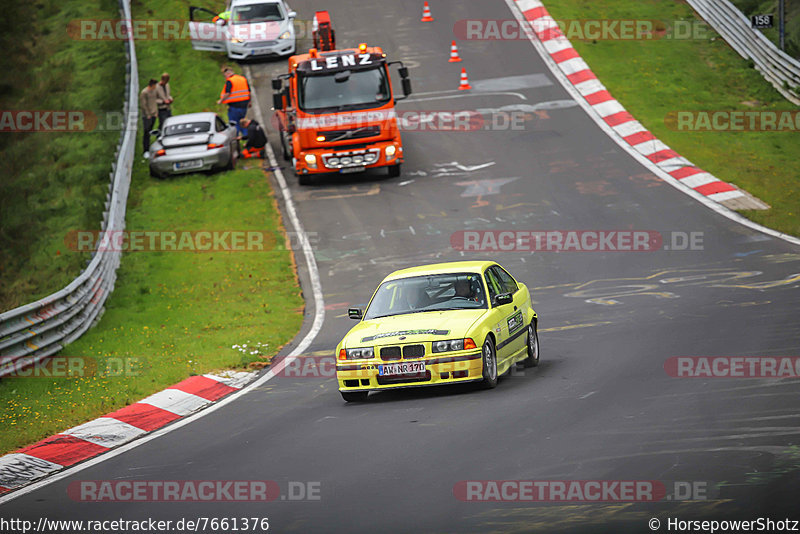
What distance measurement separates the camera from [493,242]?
20.4 m

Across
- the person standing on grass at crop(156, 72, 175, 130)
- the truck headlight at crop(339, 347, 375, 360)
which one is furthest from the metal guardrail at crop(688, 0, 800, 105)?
the truck headlight at crop(339, 347, 375, 360)

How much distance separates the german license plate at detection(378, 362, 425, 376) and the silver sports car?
15305 millimetres

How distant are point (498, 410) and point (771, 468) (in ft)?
11.1

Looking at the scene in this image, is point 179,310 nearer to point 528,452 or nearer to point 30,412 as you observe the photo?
point 30,412

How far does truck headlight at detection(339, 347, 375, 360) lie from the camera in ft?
37.4

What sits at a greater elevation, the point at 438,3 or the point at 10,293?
the point at 438,3

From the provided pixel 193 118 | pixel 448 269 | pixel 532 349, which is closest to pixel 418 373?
pixel 448 269

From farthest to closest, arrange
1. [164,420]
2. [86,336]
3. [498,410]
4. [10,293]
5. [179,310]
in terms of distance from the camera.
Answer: [10,293], [179,310], [86,336], [164,420], [498,410]

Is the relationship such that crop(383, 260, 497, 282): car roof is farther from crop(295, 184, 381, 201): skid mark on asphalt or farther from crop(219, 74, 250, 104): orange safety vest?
crop(219, 74, 250, 104): orange safety vest

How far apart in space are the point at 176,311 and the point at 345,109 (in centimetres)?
752

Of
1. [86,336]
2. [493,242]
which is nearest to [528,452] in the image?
[86,336]

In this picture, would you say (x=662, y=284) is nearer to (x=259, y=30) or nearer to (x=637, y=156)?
(x=637, y=156)

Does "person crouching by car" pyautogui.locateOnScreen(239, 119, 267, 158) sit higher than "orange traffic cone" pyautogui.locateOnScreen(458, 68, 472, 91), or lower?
lower

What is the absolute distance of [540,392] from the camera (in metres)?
11.2
